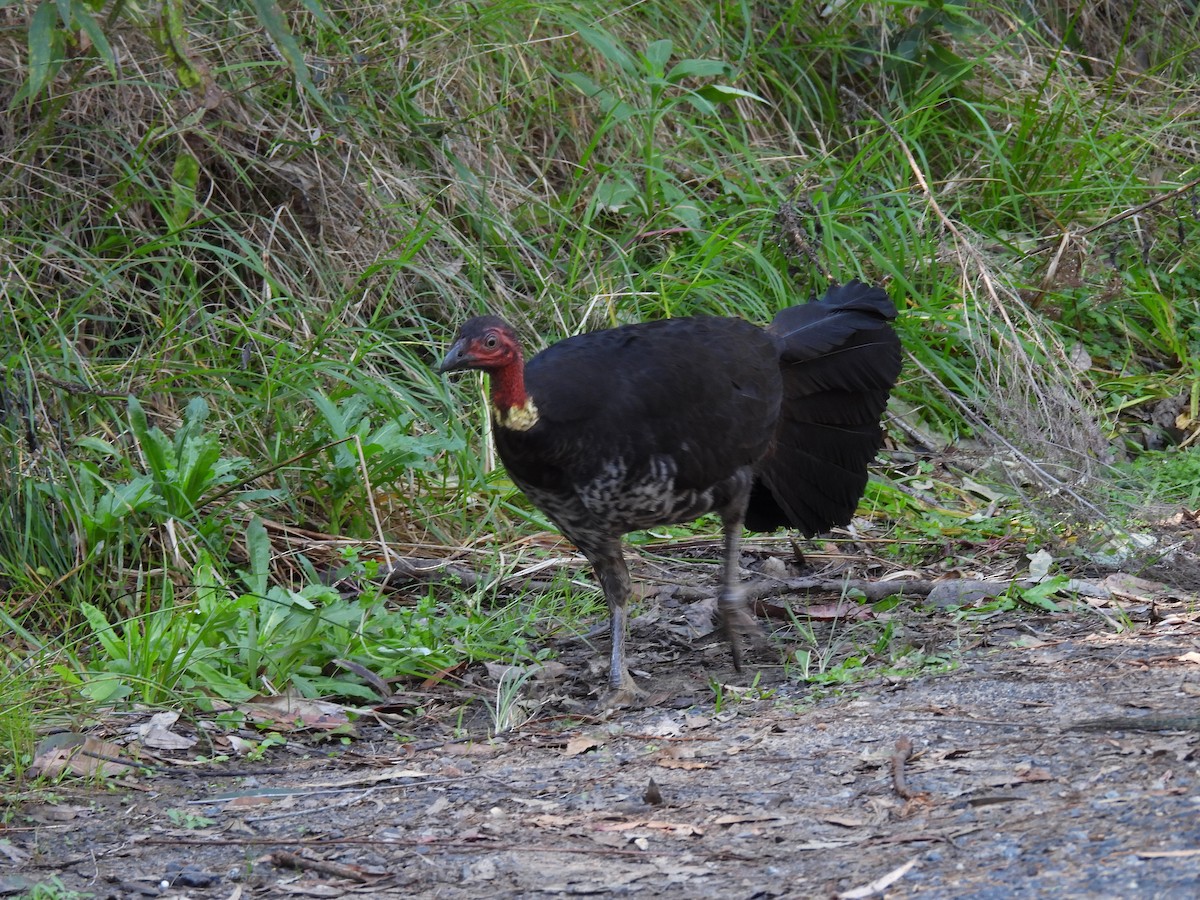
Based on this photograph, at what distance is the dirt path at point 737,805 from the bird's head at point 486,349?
958 millimetres

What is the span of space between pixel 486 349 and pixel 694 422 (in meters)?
0.65

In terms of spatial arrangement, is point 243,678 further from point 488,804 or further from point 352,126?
point 352,126

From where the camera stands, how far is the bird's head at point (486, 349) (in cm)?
377

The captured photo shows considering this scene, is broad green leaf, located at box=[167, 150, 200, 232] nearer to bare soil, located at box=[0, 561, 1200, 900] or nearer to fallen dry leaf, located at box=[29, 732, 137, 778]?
bare soil, located at box=[0, 561, 1200, 900]

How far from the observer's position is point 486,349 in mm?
3781

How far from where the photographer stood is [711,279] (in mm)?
5953

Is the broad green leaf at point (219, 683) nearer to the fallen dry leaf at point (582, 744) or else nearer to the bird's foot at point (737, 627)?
the fallen dry leaf at point (582, 744)

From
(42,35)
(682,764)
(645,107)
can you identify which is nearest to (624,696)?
(682,764)

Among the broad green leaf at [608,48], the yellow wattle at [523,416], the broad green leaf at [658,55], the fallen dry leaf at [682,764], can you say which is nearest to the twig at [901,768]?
the fallen dry leaf at [682,764]

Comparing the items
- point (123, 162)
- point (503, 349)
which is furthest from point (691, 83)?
point (503, 349)

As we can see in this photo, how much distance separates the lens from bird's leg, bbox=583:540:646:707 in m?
3.97

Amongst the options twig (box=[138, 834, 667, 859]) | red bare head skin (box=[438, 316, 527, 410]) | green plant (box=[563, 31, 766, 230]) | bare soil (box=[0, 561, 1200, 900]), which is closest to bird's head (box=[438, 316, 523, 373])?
red bare head skin (box=[438, 316, 527, 410])

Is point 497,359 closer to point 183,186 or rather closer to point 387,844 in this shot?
point 387,844

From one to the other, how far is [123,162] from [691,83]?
9.28 ft
